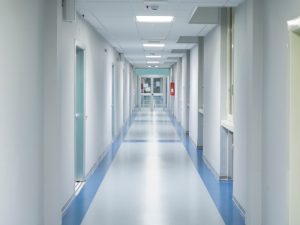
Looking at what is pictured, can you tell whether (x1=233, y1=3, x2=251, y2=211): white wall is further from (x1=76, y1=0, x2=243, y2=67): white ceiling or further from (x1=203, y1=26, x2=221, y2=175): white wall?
(x1=203, y1=26, x2=221, y2=175): white wall

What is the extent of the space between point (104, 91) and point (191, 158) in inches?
100.0

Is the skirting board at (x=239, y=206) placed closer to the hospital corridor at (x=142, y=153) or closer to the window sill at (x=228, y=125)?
the hospital corridor at (x=142, y=153)

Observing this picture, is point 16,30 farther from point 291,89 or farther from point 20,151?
point 291,89

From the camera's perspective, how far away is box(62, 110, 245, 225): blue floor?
566 centimetres

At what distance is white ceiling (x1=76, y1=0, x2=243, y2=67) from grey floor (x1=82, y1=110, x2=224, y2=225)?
265 cm

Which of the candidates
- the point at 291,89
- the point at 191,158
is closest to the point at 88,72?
the point at 191,158

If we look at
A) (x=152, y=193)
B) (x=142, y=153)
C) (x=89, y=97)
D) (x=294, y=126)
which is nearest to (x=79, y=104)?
(x=89, y=97)

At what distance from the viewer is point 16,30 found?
3.82 m

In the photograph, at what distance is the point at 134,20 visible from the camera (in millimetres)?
7895

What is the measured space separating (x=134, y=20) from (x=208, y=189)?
3045 mm

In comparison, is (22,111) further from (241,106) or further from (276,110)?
(241,106)

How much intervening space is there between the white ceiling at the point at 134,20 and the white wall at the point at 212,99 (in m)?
0.38

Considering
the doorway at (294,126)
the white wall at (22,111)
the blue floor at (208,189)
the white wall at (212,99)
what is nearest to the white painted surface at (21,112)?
the white wall at (22,111)

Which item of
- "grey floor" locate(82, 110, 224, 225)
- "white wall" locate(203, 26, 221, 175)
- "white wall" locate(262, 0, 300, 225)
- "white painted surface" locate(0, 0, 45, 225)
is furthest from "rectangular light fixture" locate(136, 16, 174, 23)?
"white painted surface" locate(0, 0, 45, 225)
